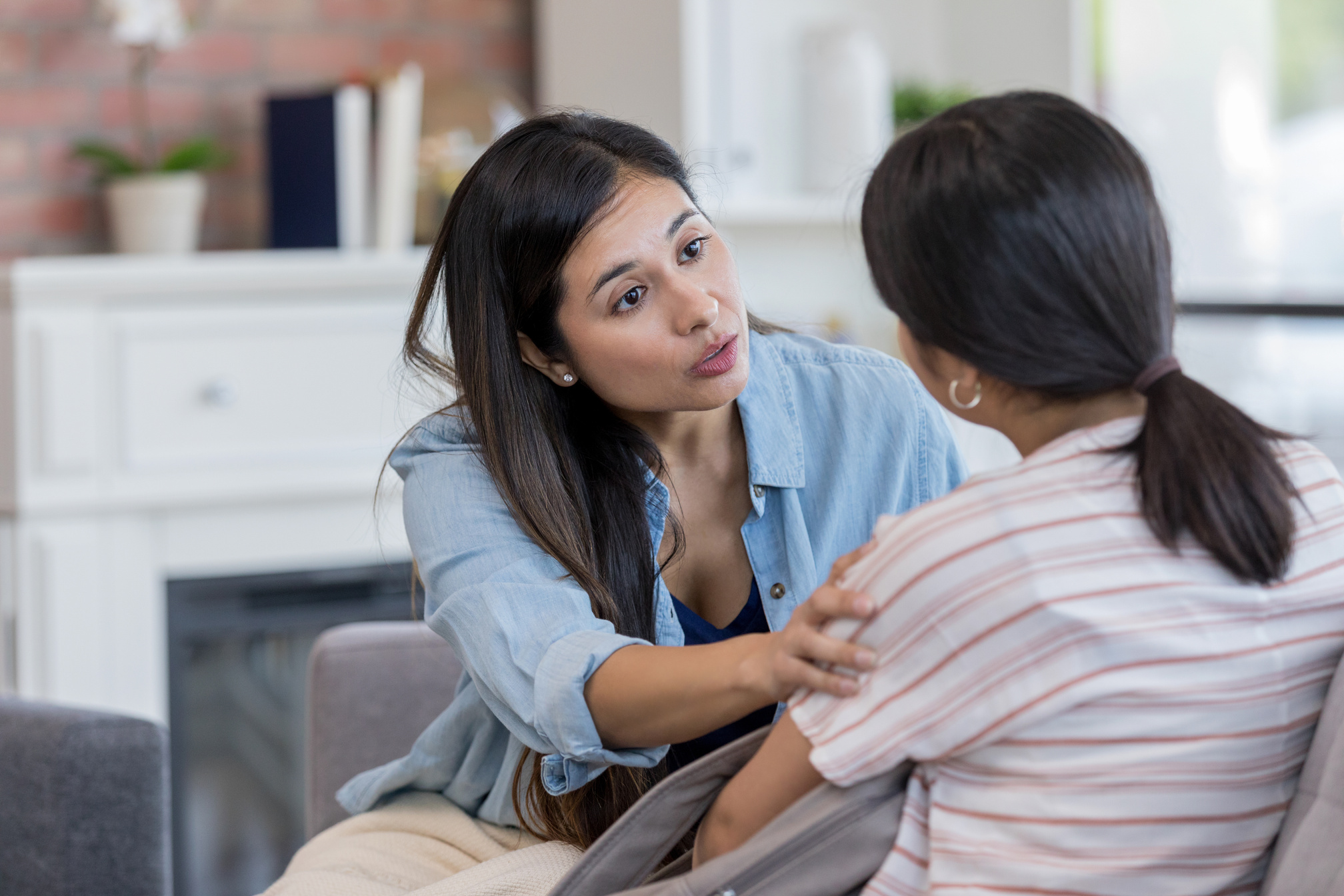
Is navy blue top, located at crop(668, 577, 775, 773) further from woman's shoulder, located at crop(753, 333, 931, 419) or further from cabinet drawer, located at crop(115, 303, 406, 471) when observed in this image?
cabinet drawer, located at crop(115, 303, 406, 471)

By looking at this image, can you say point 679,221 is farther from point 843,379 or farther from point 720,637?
point 720,637

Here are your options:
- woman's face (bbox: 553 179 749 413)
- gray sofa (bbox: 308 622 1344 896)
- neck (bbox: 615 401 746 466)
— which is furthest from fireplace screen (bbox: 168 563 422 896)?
woman's face (bbox: 553 179 749 413)

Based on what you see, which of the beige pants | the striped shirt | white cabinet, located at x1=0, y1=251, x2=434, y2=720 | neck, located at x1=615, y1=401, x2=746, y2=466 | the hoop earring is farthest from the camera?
white cabinet, located at x1=0, y1=251, x2=434, y2=720

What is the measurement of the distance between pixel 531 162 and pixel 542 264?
0.30 ft

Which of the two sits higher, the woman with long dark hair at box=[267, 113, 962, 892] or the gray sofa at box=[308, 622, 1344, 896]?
the woman with long dark hair at box=[267, 113, 962, 892]

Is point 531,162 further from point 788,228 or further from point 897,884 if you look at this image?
point 788,228

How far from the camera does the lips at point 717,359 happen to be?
3.92 feet

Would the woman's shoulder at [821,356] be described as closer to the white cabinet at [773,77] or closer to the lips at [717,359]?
the lips at [717,359]

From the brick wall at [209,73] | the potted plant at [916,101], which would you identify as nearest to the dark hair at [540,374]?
the brick wall at [209,73]

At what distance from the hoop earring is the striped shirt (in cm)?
7

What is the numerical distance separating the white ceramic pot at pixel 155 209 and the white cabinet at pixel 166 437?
110 mm

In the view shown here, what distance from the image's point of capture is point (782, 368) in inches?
53.9

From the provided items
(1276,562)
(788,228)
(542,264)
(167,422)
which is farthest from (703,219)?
(788,228)

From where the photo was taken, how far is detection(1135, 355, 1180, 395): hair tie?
81cm
